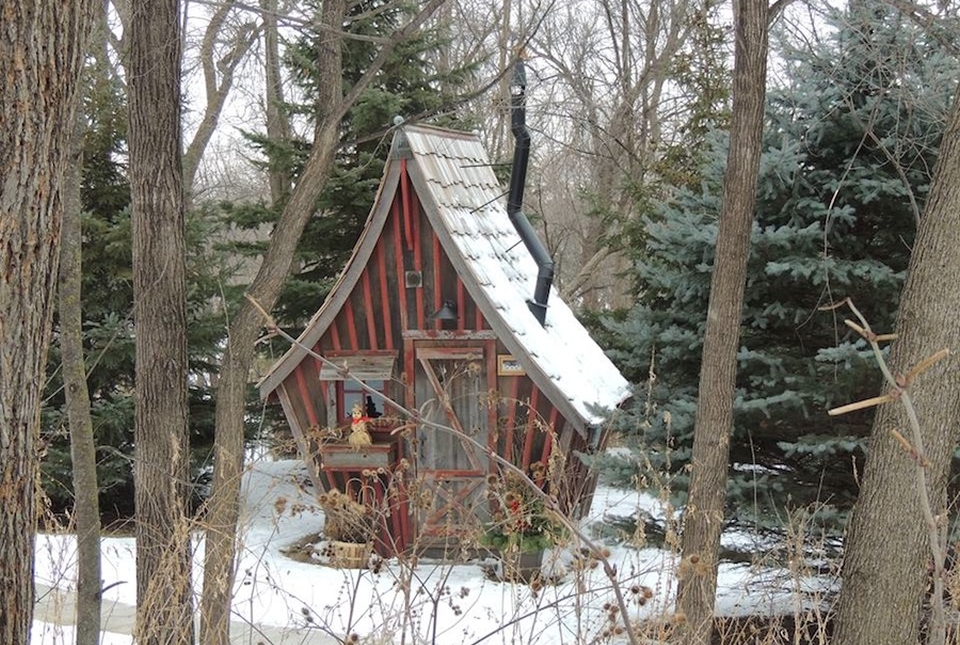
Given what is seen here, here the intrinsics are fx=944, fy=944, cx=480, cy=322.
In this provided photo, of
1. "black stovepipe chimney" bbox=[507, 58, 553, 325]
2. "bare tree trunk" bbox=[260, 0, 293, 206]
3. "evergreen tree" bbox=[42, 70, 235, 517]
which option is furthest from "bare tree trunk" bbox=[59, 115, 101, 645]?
"bare tree trunk" bbox=[260, 0, 293, 206]

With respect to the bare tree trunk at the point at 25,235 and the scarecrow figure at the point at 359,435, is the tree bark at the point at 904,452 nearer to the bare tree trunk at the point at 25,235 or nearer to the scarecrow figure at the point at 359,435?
the bare tree trunk at the point at 25,235

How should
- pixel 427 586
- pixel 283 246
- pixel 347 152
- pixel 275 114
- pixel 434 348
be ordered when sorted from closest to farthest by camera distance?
pixel 283 246 → pixel 427 586 → pixel 434 348 → pixel 347 152 → pixel 275 114

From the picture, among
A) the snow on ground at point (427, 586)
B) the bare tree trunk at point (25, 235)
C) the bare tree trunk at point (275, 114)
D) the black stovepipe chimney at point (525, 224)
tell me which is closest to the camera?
the bare tree trunk at point (25, 235)

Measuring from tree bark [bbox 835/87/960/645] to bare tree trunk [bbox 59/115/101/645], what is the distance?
4005 millimetres

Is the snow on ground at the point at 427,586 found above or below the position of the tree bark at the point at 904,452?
below

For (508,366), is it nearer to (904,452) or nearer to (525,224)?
(525,224)

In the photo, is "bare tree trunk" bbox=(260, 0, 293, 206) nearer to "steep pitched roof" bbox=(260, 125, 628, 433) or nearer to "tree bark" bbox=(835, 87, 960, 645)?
"steep pitched roof" bbox=(260, 125, 628, 433)

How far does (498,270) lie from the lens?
9766 millimetres

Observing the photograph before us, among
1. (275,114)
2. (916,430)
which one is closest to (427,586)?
(916,430)

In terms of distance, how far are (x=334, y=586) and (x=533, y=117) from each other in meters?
14.9

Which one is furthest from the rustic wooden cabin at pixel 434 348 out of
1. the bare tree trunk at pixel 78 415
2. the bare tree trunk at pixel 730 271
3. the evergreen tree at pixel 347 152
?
the bare tree trunk at pixel 78 415

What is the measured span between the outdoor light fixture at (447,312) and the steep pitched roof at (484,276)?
0.28m

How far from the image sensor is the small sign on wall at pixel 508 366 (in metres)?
9.22

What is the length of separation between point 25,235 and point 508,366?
285 inches
